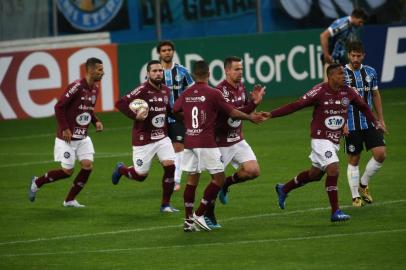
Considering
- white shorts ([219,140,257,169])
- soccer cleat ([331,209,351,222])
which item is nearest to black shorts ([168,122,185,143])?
white shorts ([219,140,257,169])

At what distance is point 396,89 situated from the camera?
30594mm

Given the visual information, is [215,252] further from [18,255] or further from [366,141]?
[366,141]

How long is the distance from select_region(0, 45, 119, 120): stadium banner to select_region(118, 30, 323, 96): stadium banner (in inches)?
60.1

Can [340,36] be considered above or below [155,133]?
above

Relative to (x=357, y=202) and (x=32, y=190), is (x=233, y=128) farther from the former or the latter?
(x=32, y=190)

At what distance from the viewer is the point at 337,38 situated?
2212 cm

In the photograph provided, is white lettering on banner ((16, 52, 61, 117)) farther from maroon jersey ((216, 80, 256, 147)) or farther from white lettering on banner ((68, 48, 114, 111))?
maroon jersey ((216, 80, 256, 147))

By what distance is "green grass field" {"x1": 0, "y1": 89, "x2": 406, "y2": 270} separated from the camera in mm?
12898

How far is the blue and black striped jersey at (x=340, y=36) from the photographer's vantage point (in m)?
22.0

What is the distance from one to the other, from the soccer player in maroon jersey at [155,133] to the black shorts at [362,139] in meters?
2.36

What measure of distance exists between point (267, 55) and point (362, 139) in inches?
539

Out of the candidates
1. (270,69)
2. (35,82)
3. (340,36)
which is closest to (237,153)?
(340,36)

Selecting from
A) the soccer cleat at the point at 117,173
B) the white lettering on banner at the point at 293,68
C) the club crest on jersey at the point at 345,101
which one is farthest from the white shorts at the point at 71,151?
the white lettering on banner at the point at 293,68

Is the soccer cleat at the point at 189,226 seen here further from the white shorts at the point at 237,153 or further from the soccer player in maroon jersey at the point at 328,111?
the soccer player in maroon jersey at the point at 328,111
